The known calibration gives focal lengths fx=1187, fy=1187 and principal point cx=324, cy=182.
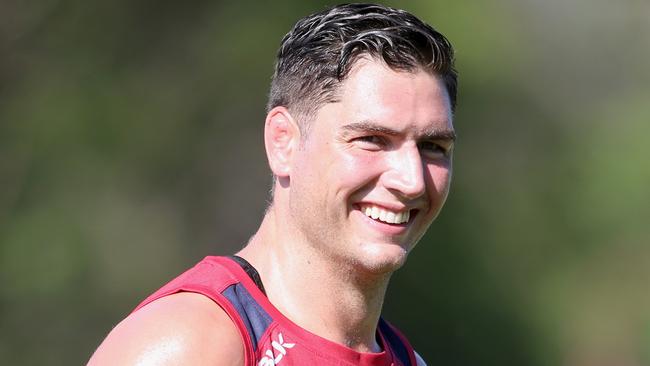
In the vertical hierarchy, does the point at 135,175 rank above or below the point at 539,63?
below

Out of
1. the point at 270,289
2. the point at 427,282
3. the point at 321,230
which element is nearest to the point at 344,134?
the point at 321,230

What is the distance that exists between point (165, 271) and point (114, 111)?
69.3 inches

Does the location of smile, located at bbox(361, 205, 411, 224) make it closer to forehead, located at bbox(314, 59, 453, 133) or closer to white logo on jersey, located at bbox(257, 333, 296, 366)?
forehead, located at bbox(314, 59, 453, 133)

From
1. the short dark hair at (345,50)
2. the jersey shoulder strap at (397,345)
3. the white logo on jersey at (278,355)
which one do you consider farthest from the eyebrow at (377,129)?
the jersey shoulder strap at (397,345)

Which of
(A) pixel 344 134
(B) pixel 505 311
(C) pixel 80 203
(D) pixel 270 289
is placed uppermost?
(A) pixel 344 134

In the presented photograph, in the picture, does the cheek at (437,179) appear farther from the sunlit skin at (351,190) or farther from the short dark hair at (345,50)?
the short dark hair at (345,50)

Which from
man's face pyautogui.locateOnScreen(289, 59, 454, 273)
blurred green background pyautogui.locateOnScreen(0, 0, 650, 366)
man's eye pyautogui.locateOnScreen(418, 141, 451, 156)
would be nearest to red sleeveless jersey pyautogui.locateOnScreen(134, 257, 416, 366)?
man's face pyautogui.locateOnScreen(289, 59, 454, 273)

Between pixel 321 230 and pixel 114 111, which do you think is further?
pixel 114 111

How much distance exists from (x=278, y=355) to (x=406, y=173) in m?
0.62

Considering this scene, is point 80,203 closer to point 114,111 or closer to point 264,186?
point 114,111

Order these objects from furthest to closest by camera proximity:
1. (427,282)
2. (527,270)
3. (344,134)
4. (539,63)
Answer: (539,63)
(527,270)
(427,282)
(344,134)

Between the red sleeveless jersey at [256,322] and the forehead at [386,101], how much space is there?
508 mm

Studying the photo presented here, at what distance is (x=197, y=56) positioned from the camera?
41.8 feet

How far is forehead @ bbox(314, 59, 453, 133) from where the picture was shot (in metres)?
3.31
